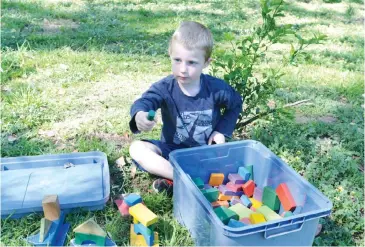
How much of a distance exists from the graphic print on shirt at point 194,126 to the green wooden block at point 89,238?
0.76 metres

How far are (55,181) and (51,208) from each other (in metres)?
0.40

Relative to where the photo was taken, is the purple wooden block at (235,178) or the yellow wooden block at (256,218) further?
the purple wooden block at (235,178)

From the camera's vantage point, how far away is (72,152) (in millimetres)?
2539

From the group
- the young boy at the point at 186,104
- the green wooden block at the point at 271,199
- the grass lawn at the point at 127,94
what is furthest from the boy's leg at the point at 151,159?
the green wooden block at the point at 271,199

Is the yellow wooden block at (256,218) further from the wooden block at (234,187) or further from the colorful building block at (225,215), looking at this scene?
the wooden block at (234,187)

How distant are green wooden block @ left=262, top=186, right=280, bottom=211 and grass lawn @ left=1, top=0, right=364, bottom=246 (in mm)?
234

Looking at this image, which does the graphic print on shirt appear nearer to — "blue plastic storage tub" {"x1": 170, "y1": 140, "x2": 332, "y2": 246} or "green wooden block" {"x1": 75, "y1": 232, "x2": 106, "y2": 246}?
"blue plastic storage tub" {"x1": 170, "y1": 140, "x2": 332, "y2": 246}

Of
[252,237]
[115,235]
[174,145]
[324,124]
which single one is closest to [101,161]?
[174,145]

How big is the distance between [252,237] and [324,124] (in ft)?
5.25

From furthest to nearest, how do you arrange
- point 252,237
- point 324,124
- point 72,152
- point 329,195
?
point 324,124
point 72,152
point 329,195
point 252,237

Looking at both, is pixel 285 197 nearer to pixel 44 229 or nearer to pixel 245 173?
pixel 245 173

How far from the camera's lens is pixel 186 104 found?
2.29 m

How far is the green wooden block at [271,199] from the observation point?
81.6 inches

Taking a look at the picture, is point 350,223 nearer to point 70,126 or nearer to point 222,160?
point 222,160
